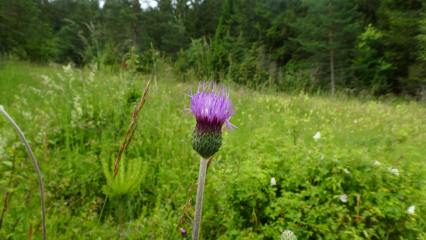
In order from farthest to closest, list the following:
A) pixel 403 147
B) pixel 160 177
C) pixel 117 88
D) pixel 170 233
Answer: pixel 117 88, pixel 403 147, pixel 160 177, pixel 170 233

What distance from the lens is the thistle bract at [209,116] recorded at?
39.4 inches

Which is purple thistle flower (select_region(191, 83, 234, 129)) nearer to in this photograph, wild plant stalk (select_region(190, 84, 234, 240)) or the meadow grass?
wild plant stalk (select_region(190, 84, 234, 240))

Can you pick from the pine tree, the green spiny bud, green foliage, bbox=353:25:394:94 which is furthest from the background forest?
the pine tree

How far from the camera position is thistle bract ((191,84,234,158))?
3.28 ft

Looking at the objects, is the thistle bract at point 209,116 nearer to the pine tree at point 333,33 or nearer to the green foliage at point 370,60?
the pine tree at point 333,33

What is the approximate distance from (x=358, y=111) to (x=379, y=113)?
0.32 m

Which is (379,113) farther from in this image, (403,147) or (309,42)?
(309,42)

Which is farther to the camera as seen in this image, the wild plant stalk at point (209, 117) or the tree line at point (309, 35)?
the tree line at point (309, 35)

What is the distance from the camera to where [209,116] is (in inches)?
41.6

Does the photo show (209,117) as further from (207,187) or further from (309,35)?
(309,35)

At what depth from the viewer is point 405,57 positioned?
73.1ft

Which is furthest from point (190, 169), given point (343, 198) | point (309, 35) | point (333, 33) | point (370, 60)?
point (309, 35)

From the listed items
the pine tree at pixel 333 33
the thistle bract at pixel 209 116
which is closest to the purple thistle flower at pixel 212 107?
the thistle bract at pixel 209 116

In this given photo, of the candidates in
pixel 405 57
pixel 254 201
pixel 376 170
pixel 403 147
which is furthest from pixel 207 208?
pixel 405 57
